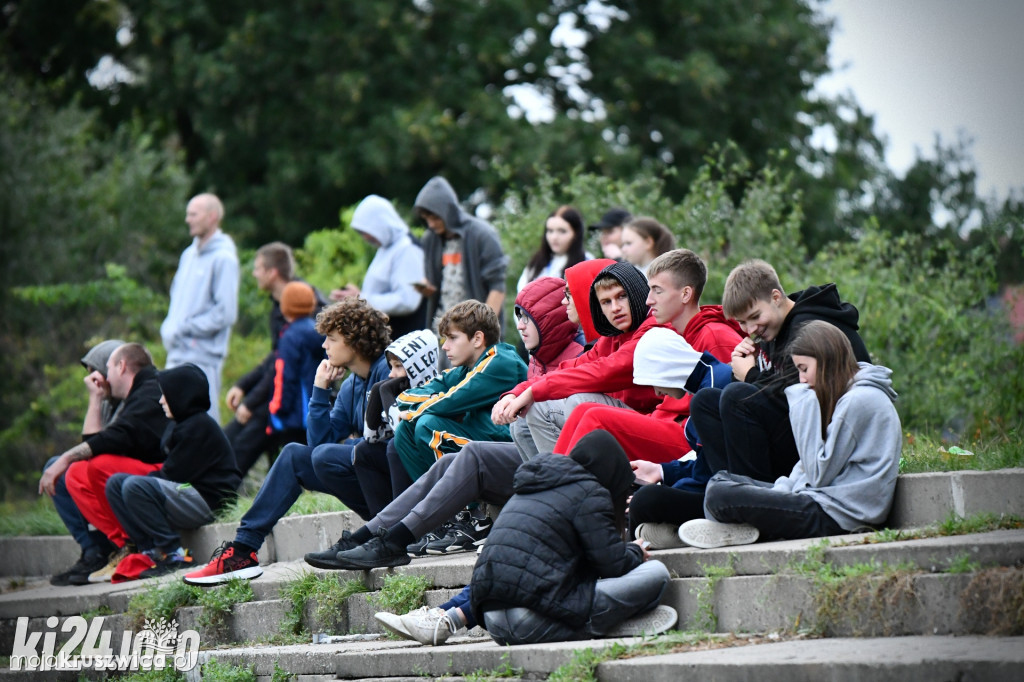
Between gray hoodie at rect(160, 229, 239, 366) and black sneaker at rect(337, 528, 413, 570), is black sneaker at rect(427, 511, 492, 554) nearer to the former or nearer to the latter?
black sneaker at rect(337, 528, 413, 570)

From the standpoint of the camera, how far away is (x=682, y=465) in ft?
21.3

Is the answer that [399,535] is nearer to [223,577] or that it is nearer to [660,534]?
[660,534]

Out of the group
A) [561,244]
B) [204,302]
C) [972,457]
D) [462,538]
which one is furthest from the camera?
[204,302]

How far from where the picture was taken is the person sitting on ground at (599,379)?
6582 mm

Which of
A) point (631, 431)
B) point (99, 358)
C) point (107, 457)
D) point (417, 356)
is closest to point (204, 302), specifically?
point (99, 358)

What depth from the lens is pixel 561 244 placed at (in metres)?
9.90

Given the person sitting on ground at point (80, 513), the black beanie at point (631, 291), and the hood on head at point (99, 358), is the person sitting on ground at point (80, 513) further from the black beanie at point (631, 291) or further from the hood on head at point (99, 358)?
the black beanie at point (631, 291)

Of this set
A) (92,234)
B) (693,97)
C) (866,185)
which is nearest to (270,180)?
(92,234)

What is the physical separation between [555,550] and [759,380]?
53.7 inches

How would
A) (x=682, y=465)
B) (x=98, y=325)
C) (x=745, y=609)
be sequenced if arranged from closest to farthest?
(x=745, y=609) → (x=682, y=465) → (x=98, y=325)

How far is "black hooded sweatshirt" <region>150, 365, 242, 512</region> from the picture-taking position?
9.27 meters

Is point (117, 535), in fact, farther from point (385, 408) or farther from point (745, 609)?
point (745, 609)

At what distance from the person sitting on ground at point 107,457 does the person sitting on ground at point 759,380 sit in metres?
5.14

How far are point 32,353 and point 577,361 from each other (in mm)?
13465
